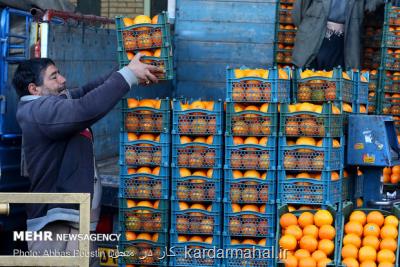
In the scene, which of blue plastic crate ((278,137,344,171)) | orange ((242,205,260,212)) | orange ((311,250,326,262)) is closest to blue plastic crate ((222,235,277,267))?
orange ((242,205,260,212))

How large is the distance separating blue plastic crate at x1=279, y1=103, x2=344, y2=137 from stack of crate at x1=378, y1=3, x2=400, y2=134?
3.25m

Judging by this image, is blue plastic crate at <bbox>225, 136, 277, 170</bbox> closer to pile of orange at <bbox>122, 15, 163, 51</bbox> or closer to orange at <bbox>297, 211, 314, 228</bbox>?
orange at <bbox>297, 211, 314, 228</bbox>

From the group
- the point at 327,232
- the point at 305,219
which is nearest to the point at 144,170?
the point at 305,219

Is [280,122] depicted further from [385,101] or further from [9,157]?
[385,101]

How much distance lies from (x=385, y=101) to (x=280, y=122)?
3488 mm

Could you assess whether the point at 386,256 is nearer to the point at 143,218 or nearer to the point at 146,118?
the point at 143,218

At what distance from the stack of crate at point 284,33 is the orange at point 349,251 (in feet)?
15.8

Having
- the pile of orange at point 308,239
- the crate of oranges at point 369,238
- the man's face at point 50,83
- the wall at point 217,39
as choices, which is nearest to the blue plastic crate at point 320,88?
the crate of oranges at point 369,238

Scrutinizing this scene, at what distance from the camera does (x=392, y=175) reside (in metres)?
8.61

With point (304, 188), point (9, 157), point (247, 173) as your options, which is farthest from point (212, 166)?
point (9, 157)

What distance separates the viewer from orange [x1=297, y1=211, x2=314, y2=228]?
6.24 meters

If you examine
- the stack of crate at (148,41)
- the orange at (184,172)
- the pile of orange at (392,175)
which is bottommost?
the pile of orange at (392,175)

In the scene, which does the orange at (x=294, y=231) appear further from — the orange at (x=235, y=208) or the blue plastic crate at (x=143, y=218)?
the blue plastic crate at (x=143, y=218)

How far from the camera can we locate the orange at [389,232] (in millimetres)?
6031
